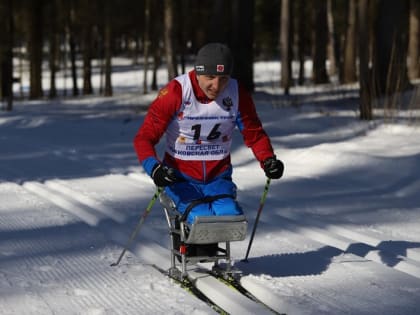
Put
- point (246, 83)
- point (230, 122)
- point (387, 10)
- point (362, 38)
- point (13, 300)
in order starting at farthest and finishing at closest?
point (246, 83)
point (387, 10)
point (362, 38)
point (230, 122)
point (13, 300)

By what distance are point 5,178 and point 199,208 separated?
6.06m

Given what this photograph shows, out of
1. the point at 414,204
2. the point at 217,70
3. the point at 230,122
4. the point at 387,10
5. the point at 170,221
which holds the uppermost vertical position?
the point at 387,10

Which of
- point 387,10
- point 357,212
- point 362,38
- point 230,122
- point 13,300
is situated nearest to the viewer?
point 13,300

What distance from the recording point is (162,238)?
7.01 m

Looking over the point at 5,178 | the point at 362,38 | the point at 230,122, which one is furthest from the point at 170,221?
the point at 362,38

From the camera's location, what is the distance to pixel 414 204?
898 cm

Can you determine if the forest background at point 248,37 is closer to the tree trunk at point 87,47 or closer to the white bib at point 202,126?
the tree trunk at point 87,47

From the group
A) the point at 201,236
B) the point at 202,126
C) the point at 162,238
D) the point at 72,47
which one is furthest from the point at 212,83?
the point at 72,47

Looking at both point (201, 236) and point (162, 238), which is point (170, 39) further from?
point (201, 236)

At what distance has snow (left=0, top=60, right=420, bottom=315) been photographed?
505 centimetres

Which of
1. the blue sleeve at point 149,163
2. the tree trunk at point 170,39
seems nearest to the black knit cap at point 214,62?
the blue sleeve at point 149,163

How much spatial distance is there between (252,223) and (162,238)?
3.84 ft

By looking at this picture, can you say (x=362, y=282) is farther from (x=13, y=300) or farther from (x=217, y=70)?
(x=13, y=300)

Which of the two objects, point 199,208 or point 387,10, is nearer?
point 199,208
